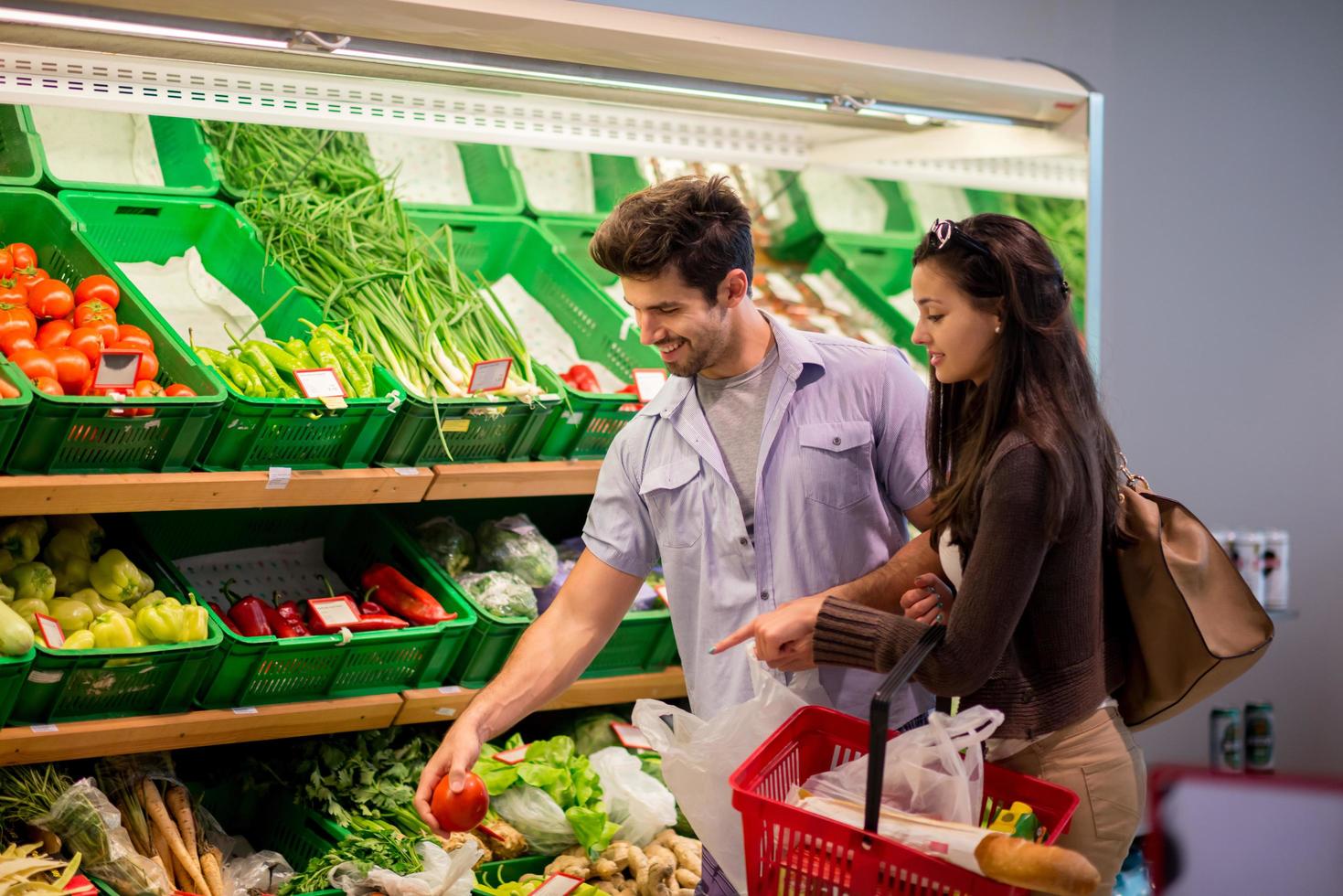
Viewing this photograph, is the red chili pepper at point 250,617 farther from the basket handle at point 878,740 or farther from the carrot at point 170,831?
the basket handle at point 878,740

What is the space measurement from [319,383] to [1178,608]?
6.33 ft

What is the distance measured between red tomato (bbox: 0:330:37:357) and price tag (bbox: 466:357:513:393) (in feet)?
3.20

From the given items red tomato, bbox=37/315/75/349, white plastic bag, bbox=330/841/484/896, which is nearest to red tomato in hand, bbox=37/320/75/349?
red tomato, bbox=37/315/75/349

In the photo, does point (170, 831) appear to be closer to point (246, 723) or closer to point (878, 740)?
point (246, 723)

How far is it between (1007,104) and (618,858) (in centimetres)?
218

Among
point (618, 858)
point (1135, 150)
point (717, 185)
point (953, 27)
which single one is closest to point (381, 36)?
point (717, 185)

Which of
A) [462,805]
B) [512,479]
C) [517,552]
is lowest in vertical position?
[517,552]

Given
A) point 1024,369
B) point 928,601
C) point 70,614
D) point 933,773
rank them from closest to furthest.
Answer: point 933,773, point 1024,369, point 928,601, point 70,614

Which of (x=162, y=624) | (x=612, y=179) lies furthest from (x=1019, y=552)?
(x=612, y=179)

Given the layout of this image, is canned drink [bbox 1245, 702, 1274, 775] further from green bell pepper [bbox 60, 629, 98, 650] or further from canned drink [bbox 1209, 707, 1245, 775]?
green bell pepper [bbox 60, 629, 98, 650]

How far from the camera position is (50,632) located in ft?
9.41

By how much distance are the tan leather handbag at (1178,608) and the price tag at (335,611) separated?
73.0 inches

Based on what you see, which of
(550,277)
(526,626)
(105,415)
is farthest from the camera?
(550,277)

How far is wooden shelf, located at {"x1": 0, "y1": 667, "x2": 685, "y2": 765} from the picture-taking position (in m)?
2.85
